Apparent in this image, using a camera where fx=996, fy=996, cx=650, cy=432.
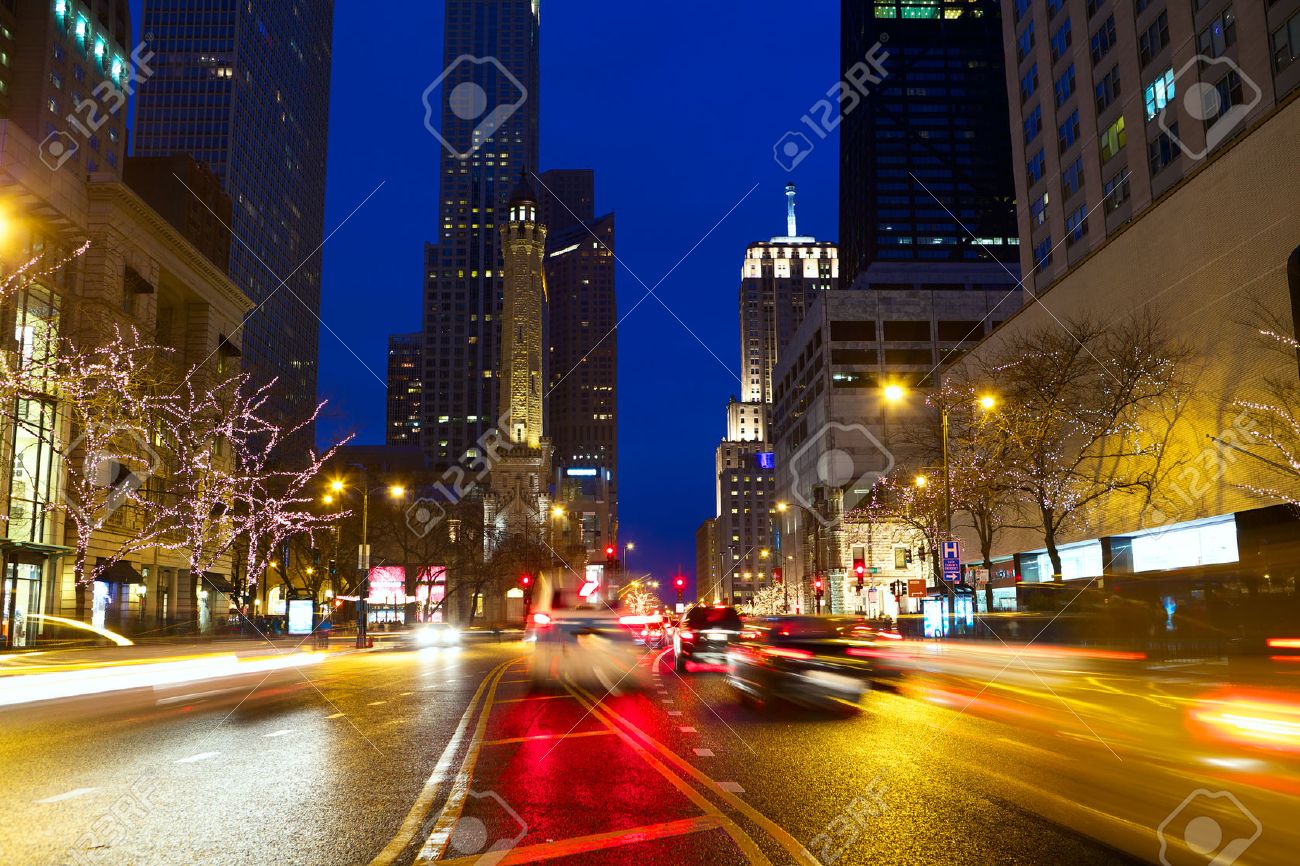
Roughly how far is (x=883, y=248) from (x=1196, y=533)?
378 ft

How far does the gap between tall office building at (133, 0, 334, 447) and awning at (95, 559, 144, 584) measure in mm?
81398

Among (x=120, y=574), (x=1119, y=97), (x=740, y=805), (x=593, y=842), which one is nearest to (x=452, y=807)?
(x=593, y=842)

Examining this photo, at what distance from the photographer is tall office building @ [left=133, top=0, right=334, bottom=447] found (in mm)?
141625

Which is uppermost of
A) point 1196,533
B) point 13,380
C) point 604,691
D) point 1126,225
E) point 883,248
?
point 883,248

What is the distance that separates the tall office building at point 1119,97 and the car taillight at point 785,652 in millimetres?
27352

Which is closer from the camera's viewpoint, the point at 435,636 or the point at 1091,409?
the point at 1091,409

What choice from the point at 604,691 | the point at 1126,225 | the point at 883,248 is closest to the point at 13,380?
the point at 604,691

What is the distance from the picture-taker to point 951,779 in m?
9.43

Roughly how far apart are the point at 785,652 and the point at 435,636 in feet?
106

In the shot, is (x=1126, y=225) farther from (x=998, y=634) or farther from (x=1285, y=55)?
(x=998, y=634)

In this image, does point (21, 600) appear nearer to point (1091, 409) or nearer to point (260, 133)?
point (1091, 409)

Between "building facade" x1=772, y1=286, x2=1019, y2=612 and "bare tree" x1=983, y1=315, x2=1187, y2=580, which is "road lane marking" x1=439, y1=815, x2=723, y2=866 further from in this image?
"building facade" x1=772, y1=286, x2=1019, y2=612

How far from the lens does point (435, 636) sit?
5325 centimetres

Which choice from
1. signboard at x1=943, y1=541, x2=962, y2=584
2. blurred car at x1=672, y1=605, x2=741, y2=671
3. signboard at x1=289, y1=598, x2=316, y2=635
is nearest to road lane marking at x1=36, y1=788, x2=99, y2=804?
blurred car at x1=672, y1=605, x2=741, y2=671
